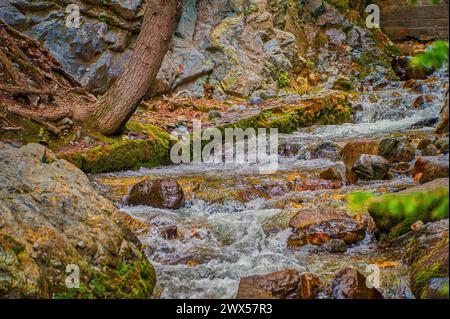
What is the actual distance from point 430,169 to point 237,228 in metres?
2.61

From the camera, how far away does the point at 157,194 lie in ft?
18.6

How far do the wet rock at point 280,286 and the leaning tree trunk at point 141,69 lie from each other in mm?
4626

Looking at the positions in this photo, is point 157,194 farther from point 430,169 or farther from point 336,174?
point 430,169

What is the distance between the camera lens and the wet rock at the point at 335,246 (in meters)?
4.29

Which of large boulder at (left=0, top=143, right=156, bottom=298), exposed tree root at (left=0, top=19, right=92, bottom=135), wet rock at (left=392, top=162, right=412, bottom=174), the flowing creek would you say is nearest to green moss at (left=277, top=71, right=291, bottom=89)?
the flowing creek

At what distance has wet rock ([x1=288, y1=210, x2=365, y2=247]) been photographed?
14.5 ft

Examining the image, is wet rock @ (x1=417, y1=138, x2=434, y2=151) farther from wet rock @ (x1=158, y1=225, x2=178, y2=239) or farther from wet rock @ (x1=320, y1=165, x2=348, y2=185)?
wet rock @ (x1=158, y1=225, x2=178, y2=239)

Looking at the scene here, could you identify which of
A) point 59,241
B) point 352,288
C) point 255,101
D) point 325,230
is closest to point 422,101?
point 255,101

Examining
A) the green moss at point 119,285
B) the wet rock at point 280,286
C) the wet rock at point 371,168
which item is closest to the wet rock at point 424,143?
the wet rock at point 371,168

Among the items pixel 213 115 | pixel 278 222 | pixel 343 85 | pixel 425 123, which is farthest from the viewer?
pixel 343 85

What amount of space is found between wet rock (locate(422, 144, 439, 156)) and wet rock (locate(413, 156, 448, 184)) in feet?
2.33

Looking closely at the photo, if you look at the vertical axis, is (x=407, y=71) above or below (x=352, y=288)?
above

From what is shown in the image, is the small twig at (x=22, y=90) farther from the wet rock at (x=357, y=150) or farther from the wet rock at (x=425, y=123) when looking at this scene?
the wet rock at (x=425, y=123)

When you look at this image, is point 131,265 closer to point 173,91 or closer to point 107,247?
point 107,247
